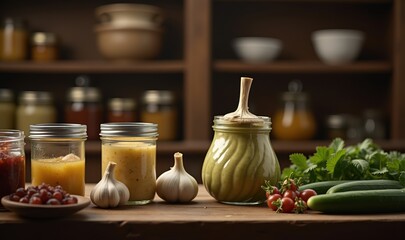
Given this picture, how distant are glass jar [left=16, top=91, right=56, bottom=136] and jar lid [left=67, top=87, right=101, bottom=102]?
11 cm

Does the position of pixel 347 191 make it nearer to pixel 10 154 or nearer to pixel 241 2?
pixel 10 154

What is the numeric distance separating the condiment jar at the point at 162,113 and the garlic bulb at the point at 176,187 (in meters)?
1.57

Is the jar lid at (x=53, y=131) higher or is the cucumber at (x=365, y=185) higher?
the jar lid at (x=53, y=131)

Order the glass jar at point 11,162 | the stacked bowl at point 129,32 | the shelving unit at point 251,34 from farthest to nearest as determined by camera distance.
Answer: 1. the shelving unit at point 251,34
2. the stacked bowl at point 129,32
3. the glass jar at point 11,162

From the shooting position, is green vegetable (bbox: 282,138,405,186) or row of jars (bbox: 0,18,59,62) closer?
green vegetable (bbox: 282,138,405,186)

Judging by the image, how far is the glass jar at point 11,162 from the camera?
117cm

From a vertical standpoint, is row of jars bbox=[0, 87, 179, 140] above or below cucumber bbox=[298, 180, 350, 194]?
above

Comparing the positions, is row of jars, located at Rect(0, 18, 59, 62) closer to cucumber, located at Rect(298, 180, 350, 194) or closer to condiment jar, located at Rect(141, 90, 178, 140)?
condiment jar, located at Rect(141, 90, 178, 140)

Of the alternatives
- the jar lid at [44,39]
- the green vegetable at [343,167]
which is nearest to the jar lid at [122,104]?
the jar lid at [44,39]

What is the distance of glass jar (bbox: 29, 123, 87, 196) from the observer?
1.22m

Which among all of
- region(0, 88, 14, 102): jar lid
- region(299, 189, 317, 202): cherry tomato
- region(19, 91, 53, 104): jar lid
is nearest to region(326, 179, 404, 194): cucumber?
region(299, 189, 317, 202): cherry tomato

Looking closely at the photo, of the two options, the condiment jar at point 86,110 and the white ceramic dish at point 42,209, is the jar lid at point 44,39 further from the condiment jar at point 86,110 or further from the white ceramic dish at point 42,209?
the white ceramic dish at point 42,209

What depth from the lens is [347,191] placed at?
Result: 3.92ft

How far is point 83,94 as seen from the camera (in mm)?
2852
